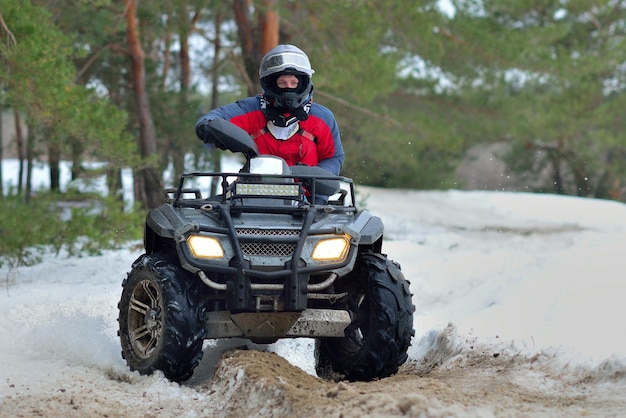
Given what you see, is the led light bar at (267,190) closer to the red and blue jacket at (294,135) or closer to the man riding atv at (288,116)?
the man riding atv at (288,116)

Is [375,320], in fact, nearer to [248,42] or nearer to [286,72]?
[286,72]

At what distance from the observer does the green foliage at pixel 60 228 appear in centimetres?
1321

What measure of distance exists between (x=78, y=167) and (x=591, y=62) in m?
14.1

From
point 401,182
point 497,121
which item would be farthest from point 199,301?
point 401,182

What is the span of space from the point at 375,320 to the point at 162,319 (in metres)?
1.35

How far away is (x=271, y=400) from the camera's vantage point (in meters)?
5.45

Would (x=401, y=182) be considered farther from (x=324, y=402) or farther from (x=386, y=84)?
(x=324, y=402)

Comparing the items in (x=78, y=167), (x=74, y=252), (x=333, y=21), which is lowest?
(x=74, y=252)

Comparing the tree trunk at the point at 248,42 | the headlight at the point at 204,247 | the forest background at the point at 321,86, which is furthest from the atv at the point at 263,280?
the tree trunk at the point at 248,42

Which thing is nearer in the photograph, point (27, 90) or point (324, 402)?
point (324, 402)

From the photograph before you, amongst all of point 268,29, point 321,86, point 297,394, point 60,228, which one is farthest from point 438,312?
point 268,29

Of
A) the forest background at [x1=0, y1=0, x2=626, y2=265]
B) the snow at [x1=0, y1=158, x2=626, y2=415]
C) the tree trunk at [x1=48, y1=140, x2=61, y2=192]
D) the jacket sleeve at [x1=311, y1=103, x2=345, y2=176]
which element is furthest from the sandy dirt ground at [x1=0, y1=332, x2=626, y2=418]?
the tree trunk at [x1=48, y1=140, x2=61, y2=192]

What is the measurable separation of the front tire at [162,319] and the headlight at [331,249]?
80 centimetres

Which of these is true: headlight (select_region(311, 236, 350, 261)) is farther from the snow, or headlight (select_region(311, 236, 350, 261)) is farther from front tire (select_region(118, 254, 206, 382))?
the snow
